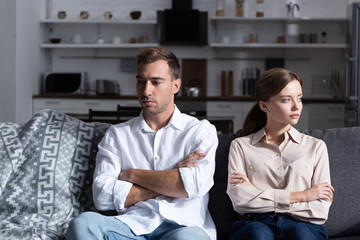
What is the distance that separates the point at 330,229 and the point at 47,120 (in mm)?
1410

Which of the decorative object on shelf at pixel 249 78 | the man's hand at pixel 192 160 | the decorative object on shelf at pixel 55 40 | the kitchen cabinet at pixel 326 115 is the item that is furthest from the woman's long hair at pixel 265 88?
the decorative object on shelf at pixel 55 40

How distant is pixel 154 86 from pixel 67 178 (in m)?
0.62

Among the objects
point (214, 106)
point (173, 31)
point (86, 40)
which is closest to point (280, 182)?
point (214, 106)

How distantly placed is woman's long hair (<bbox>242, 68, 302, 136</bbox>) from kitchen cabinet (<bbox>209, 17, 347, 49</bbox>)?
184 inches

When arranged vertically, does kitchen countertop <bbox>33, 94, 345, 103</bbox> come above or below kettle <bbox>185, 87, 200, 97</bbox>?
below

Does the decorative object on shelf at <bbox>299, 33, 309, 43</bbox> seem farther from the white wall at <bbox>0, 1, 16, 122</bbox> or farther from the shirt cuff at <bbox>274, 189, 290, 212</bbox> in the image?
the shirt cuff at <bbox>274, 189, 290, 212</bbox>

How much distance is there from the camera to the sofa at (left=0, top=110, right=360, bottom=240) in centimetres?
248

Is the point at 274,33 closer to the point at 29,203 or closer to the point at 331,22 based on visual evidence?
the point at 331,22

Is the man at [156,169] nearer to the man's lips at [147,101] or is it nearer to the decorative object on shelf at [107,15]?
the man's lips at [147,101]

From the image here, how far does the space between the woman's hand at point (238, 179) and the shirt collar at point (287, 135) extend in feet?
0.61

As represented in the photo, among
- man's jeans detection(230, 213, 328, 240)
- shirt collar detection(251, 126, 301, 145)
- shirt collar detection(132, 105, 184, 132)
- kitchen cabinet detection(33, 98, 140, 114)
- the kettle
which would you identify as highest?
the kettle

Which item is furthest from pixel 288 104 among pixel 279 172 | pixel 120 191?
pixel 120 191

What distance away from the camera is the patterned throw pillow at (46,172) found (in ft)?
8.23

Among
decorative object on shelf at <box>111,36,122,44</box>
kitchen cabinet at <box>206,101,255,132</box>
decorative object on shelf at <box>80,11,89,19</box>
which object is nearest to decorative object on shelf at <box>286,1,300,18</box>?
kitchen cabinet at <box>206,101,255,132</box>
